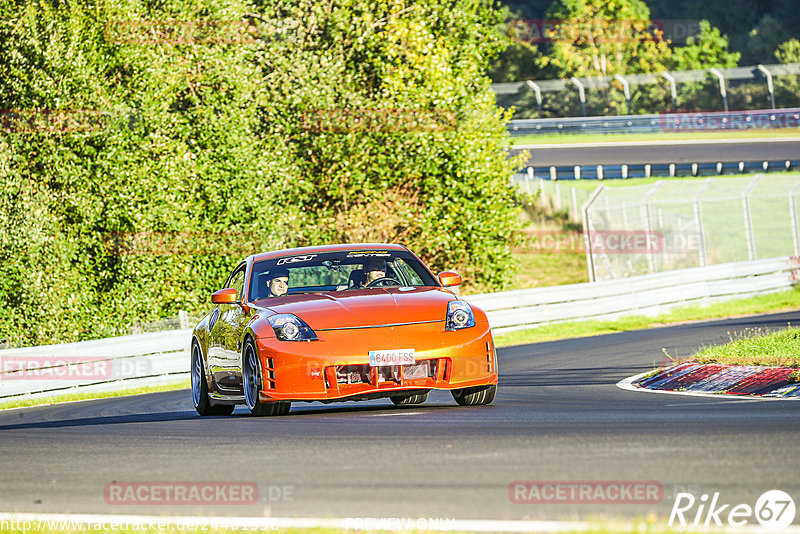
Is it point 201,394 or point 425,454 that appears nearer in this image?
point 425,454

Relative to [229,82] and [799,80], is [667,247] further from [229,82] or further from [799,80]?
[799,80]

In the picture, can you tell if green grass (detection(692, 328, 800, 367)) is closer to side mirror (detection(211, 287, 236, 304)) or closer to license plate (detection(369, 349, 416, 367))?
license plate (detection(369, 349, 416, 367))

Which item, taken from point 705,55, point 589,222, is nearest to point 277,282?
point 589,222

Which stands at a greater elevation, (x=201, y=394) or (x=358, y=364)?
(x=358, y=364)

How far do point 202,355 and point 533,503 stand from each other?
7072 mm

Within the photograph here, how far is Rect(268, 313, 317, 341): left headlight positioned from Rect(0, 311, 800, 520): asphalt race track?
0.66m

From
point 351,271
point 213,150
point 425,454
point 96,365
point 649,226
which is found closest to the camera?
point 425,454

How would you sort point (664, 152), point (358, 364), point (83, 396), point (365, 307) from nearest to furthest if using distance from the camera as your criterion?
point (358, 364), point (365, 307), point (83, 396), point (664, 152)

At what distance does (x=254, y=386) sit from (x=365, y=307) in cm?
115

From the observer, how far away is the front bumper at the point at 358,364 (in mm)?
9742

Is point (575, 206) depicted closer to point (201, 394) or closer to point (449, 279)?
point (201, 394)

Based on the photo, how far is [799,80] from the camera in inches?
2707

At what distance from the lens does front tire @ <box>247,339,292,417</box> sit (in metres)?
10.2

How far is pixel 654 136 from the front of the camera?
213ft
